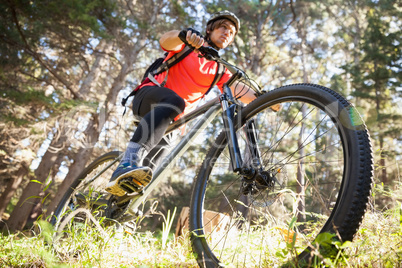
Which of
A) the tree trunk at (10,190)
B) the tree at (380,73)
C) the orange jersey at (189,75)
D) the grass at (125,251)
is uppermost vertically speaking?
the tree at (380,73)

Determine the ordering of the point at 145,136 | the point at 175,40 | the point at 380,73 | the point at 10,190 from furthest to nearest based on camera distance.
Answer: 1. the point at 380,73
2. the point at 10,190
3. the point at 175,40
4. the point at 145,136

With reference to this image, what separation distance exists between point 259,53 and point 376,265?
966 centimetres

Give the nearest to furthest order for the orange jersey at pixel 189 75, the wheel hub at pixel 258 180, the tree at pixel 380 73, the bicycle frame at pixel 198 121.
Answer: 1. the wheel hub at pixel 258 180
2. the bicycle frame at pixel 198 121
3. the orange jersey at pixel 189 75
4. the tree at pixel 380 73

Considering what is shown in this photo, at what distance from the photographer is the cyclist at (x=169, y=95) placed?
67.8 inches

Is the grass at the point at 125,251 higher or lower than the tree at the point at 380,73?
lower

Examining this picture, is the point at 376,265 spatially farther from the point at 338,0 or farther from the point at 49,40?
the point at 338,0

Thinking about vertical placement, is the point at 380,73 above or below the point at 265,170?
above

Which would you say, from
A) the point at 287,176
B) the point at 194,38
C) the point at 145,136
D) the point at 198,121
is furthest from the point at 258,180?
the point at 194,38

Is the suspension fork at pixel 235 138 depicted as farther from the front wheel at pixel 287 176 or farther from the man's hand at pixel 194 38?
the man's hand at pixel 194 38

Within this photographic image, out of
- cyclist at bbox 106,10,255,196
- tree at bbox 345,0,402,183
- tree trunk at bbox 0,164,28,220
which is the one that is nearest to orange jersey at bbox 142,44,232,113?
cyclist at bbox 106,10,255,196

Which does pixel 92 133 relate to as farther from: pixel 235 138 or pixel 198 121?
pixel 235 138

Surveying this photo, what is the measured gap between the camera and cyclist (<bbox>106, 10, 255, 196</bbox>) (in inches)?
67.8

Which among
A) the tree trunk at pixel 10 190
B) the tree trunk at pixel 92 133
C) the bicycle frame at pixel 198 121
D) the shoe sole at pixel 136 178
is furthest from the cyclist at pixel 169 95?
the tree trunk at pixel 10 190

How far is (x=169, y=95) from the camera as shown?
193 centimetres
